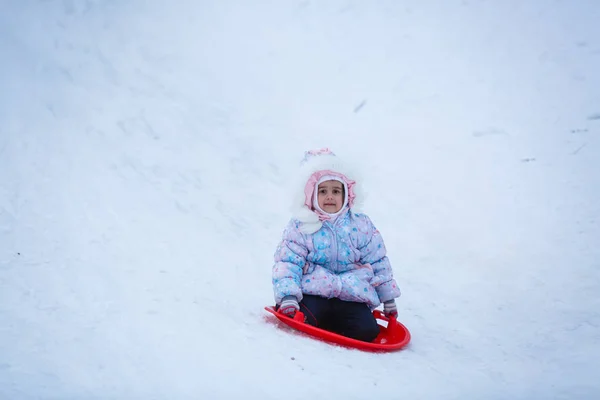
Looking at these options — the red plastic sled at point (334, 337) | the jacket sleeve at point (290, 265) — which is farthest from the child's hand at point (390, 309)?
the jacket sleeve at point (290, 265)

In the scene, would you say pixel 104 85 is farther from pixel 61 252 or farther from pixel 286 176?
pixel 61 252

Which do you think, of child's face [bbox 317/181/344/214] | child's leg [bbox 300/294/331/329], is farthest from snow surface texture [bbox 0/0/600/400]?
child's face [bbox 317/181/344/214]

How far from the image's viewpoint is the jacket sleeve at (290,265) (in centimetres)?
257

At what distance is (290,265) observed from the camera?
2660 mm

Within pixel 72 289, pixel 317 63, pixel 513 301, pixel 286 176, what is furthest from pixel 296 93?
pixel 72 289

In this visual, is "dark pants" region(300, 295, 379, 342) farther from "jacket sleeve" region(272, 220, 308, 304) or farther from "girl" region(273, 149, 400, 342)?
"jacket sleeve" region(272, 220, 308, 304)

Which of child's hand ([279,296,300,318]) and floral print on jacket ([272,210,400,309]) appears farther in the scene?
floral print on jacket ([272,210,400,309])

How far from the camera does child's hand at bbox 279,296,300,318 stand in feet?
8.35

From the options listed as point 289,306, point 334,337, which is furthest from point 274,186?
point 334,337

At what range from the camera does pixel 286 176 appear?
5750 mm

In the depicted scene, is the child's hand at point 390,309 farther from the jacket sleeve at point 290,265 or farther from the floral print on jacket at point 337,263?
the jacket sleeve at point 290,265

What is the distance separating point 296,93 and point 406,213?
3.25 m

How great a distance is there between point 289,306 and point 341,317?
0.32 metres

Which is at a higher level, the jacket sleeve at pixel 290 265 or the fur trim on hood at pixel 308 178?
the fur trim on hood at pixel 308 178
